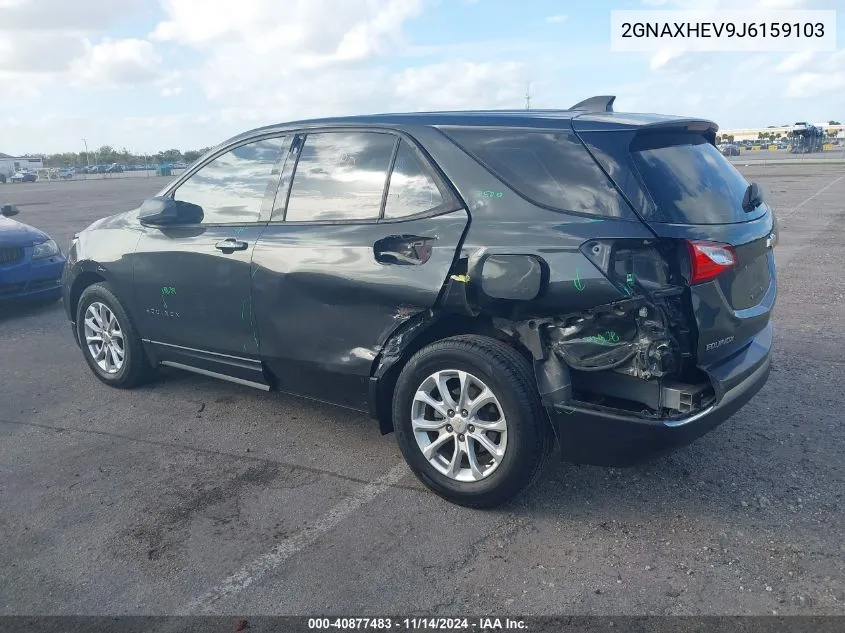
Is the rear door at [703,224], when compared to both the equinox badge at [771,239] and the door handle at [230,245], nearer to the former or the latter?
the equinox badge at [771,239]

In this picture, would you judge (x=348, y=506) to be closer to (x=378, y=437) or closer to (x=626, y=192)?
(x=378, y=437)

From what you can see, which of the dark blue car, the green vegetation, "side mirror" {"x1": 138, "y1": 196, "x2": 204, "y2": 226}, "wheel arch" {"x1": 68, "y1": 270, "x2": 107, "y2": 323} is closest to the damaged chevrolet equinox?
"side mirror" {"x1": 138, "y1": 196, "x2": 204, "y2": 226}

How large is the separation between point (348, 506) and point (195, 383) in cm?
234

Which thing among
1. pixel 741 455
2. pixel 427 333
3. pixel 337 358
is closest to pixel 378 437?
pixel 337 358

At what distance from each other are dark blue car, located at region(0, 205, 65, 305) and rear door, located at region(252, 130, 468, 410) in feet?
15.5

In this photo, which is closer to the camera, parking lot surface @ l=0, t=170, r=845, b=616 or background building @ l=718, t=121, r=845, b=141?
parking lot surface @ l=0, t=170, r=845, b=616

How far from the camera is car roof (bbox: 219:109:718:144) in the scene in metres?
3.47

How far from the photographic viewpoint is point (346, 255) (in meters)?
3.89

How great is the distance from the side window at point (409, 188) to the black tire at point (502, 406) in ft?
2.26

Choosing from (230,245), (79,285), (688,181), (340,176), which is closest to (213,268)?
(230,245)

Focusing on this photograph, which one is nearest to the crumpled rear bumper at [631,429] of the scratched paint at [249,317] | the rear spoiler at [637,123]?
the rear spoiler at [637,123]

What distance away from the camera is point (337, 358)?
13.2 ft

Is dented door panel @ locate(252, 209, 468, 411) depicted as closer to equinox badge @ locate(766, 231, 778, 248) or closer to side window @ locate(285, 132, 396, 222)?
side window @ locate(285, 132, 396, 222)

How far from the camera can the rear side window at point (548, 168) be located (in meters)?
3.29
